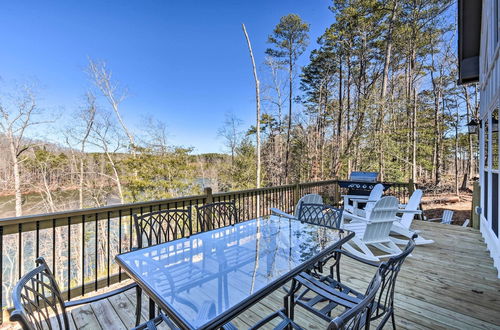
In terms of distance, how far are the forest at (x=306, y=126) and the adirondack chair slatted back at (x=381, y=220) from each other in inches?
300

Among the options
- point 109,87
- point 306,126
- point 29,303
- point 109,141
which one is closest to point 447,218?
point 29,303

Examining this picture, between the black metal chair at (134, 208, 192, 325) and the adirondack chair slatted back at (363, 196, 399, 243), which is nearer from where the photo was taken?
the black metal chair at (134, 208, 192, 325)

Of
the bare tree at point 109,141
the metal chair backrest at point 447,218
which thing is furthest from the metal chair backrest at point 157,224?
the bare tree at point 109,141

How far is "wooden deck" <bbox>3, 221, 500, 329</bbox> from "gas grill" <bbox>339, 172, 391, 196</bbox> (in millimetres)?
2601

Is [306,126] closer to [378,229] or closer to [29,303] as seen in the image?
[378,229]

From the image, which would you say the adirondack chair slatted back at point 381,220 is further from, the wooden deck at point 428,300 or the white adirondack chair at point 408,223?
the white adirondack chair at point 408,223

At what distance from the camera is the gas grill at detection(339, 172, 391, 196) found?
6.00 metres

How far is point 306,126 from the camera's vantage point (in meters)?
14.0

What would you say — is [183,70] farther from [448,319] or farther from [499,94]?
[448,319]

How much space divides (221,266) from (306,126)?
43.8 feet

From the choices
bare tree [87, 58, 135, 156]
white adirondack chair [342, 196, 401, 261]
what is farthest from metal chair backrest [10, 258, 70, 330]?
bare tree [87, 58, 135, 156]

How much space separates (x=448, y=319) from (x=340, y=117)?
35.9 feet

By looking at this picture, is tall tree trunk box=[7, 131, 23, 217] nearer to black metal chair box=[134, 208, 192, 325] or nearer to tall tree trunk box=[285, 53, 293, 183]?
black metal chair box=[134, 208, 192, 325]

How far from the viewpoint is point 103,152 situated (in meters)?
12.6
